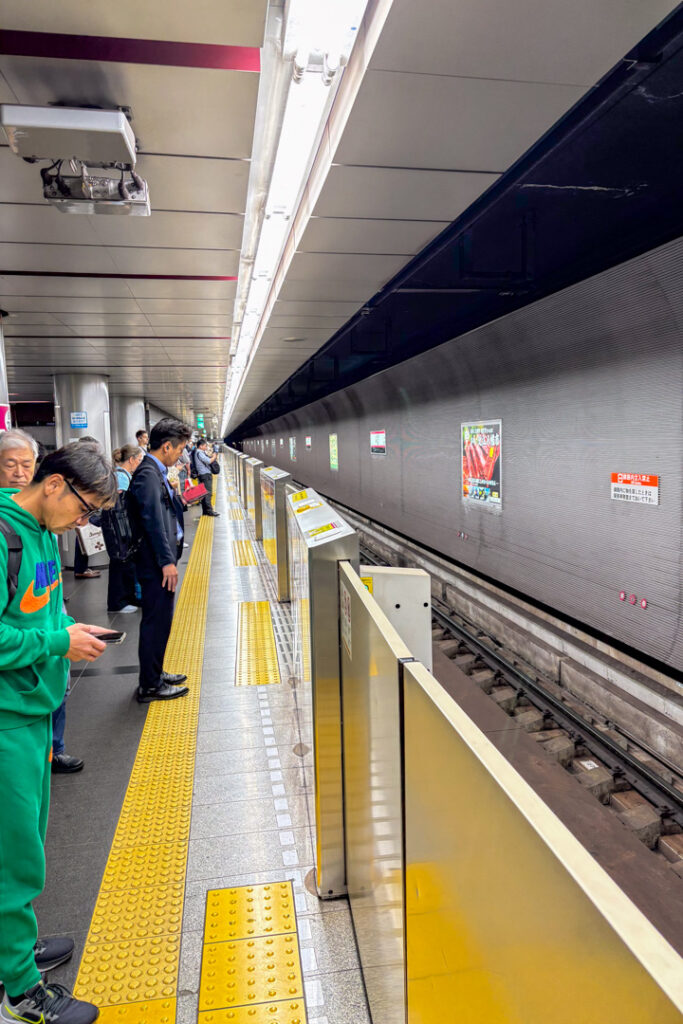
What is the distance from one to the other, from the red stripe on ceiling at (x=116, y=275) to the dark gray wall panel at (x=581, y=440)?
3.01 metres

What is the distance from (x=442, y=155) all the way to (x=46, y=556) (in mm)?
2879

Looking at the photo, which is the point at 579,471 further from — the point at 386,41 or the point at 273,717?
the point at 386,41

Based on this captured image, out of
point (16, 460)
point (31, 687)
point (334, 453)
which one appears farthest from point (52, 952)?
point (334, 453)

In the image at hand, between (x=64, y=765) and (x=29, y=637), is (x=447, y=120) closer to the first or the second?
(x=29, y=637)

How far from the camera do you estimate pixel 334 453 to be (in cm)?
1792

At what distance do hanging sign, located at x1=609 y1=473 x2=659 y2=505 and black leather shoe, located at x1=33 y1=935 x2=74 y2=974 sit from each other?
443 centimetres

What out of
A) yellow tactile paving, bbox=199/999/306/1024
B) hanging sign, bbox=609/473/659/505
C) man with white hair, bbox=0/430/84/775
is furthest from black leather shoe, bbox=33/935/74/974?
hanging sign, bbox=609/473/659/505

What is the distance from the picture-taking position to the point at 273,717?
4.21 metres

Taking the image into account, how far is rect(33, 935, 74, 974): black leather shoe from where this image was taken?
7.16 feet

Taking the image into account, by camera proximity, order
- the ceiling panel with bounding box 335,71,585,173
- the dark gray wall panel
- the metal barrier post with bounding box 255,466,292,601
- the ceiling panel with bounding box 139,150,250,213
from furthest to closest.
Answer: the metal barrier post with bounding box 255,466,292,601, the dark gray wall panel, the ceiling panel with bounding box 139,150,250,213, the ceiling panel with bounding box 335,71,585,173

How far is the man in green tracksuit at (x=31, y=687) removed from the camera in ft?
6.15

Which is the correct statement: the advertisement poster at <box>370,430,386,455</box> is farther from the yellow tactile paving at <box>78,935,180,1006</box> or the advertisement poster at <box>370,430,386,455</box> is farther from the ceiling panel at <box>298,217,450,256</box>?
the yellow tactile paving at <box>78,935,180,1006</box>

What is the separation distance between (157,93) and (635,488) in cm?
414

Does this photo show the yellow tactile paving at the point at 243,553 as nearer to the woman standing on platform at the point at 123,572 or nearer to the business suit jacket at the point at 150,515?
the woman standing on platform at the point at 123,572
